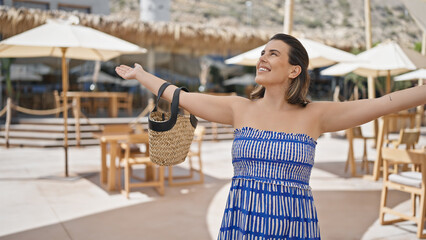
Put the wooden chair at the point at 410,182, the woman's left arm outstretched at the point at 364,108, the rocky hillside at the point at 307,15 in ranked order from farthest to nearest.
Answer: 1. the rocky hillside at the point at 307,15
2. the wooden chair at the point at 410,182
3. the woman's left arm outstretched at the point at 364,108

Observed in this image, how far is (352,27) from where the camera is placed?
44.1 m

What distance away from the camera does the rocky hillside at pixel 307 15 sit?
4034 cm

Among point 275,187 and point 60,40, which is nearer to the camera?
point 275,187

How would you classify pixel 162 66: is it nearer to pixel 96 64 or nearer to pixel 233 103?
pixel 96 64

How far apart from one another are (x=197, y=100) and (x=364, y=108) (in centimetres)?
64

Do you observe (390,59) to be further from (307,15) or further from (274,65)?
(307,15)

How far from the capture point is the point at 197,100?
160cm

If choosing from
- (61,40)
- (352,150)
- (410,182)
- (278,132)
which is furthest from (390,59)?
(278,132)

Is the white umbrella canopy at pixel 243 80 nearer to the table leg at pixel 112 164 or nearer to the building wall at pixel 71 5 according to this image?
the building wall at pixel 71 5

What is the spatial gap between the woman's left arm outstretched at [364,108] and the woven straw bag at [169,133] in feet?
1.88

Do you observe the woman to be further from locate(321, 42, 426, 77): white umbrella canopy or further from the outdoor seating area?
locate(321, 42, 426, 77): white umbrella canopy

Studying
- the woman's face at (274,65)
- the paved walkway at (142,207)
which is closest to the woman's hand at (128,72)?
the woman's face at (274,65)

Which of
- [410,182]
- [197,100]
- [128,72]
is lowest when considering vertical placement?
[410,182]

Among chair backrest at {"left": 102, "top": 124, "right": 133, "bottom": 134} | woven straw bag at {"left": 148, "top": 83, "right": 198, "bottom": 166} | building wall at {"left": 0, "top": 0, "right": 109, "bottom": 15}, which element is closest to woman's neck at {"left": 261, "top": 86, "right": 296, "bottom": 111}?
woven straw bag at {"left": 148, "top": 83, "right": 198, "bottom": 166}
